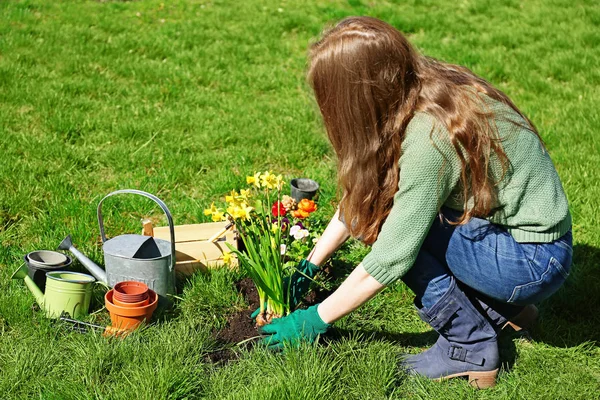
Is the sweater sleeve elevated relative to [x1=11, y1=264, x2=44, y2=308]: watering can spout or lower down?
elevated

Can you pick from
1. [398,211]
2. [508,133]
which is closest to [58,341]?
[398,211]

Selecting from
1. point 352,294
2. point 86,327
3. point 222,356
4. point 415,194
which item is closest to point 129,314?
point 86,327

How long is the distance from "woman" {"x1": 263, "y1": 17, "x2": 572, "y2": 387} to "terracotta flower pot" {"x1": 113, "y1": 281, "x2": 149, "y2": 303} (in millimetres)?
511

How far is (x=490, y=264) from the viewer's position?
2.29 m

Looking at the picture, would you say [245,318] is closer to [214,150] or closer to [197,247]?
[197,247]

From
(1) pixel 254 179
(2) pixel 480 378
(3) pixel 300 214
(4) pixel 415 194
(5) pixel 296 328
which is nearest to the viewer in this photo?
(4) pixel 415 194

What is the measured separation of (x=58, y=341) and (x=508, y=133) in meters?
1.80

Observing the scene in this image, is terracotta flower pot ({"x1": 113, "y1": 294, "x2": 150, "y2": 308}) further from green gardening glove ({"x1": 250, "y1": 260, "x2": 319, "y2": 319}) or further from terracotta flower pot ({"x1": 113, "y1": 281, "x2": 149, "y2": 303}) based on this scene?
green gardening glove ({"x1": 250, "y1": 260, "x2": 319, "y2": 319})

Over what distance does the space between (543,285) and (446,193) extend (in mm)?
531

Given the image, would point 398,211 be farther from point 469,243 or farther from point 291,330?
point 291,330

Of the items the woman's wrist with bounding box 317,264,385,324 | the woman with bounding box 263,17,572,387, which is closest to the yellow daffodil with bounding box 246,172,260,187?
the woman with bounding box 263,17,572,387

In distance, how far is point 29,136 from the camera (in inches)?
166

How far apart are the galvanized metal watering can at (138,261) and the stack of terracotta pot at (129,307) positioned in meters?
0.09

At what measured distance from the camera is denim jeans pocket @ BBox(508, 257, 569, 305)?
2291mm
